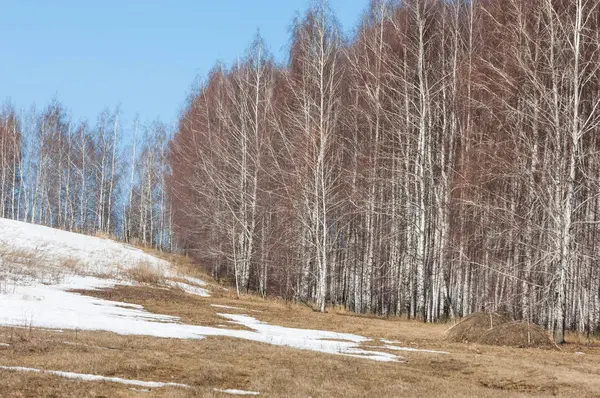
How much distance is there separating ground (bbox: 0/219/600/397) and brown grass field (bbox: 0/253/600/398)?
Answer: 17 millimetres

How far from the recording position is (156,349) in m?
11.2

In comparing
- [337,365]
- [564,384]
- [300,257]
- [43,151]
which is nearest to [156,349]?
[337,365]

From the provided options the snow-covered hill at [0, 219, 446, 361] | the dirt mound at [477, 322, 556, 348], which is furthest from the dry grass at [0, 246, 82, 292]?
the dirt mound at [477, 322, 556, 348]

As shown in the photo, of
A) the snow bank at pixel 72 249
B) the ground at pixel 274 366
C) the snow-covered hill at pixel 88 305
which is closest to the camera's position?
the ground at pixel 274 366

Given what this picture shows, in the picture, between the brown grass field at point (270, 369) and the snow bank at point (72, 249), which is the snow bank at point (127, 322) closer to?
the brown grass field at point (270, 369)

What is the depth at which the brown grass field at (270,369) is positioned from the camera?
8.40 m

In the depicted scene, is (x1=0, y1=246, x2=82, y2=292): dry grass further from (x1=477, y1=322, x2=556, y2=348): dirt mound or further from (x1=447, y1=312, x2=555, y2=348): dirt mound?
(x1=477, y1=322, x2=556, y2=348): dirt mound

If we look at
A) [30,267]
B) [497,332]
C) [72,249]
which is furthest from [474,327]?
[72,249]

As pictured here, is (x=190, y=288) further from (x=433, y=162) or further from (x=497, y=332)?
(x=497, y=332)

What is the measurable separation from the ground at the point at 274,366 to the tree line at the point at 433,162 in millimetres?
4515

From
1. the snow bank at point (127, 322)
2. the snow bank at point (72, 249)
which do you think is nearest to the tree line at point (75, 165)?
the snow bank at point (72, 249)

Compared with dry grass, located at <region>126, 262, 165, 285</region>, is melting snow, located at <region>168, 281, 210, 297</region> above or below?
below

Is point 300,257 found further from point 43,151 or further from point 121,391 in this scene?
point 43,151

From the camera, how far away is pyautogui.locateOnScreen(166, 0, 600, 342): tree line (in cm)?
1927
